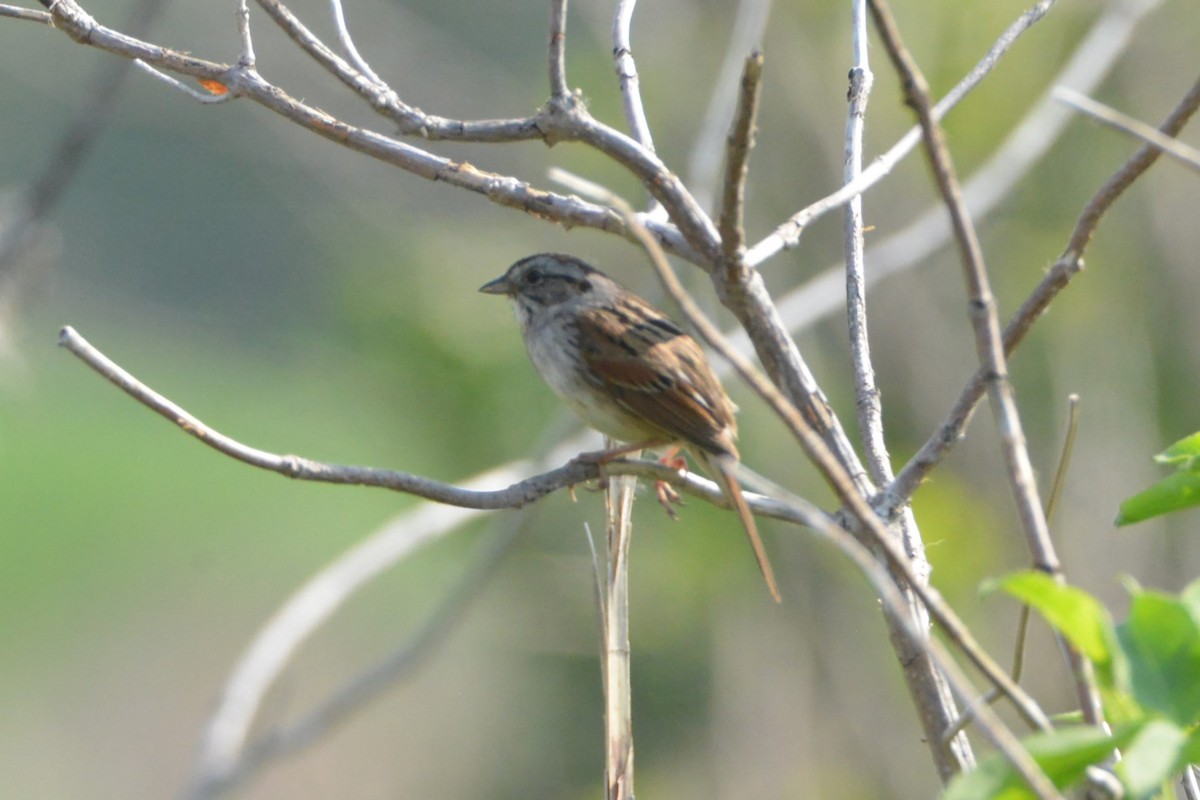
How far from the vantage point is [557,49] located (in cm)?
179

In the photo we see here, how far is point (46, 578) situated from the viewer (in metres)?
14.9

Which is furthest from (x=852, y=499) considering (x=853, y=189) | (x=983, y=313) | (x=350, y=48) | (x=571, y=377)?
(x=571, y=377)

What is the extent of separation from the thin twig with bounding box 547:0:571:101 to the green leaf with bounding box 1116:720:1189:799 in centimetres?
116

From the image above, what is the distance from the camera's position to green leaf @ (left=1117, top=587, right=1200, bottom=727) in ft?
3.04

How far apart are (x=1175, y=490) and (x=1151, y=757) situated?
1.23ft

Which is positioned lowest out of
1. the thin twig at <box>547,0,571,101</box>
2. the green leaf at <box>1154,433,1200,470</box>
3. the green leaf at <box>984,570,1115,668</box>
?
the green leaf at <box>984,570,1115,668</box>

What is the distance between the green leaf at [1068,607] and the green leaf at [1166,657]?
0.02 meters

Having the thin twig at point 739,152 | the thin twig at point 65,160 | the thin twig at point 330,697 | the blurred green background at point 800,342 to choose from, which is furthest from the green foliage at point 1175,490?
the blurred green background at point 800,342

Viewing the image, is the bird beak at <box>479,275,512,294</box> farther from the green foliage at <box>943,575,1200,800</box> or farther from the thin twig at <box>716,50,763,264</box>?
the green foliage at <box>943,575,1200,800</box>

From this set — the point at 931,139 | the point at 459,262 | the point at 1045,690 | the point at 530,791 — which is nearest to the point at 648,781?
the point at 530,791

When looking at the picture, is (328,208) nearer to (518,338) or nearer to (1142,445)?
(518,338)

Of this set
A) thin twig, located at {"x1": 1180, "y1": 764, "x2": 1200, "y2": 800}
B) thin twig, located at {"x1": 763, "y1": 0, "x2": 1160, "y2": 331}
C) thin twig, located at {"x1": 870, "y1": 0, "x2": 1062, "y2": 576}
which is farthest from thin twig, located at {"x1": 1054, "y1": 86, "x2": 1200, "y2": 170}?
thin twig, located at {"x1": 763, "y1": 0, "x2": 1160, "y2": 331}

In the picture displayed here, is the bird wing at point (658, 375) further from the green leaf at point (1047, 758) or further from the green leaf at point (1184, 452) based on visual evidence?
the green leaf at point (1047, 758)

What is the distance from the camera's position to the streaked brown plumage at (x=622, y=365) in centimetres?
298
